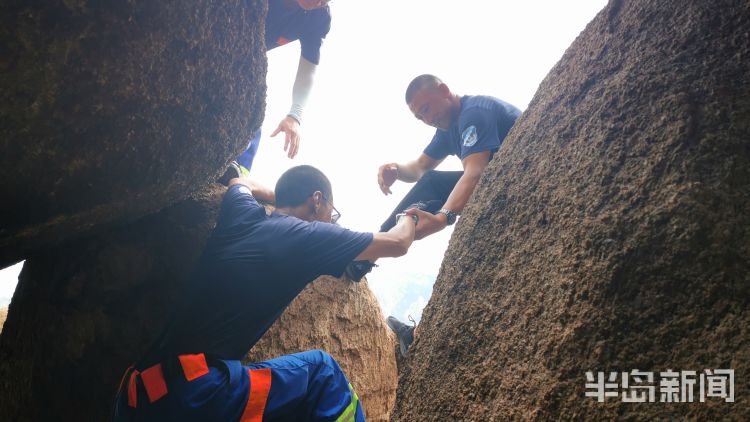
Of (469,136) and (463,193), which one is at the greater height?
(469,136)

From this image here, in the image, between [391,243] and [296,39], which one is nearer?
[391,243]

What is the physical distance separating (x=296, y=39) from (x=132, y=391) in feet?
9.17

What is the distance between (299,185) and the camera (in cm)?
330

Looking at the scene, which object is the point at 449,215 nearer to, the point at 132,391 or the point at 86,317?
the point at 132,391

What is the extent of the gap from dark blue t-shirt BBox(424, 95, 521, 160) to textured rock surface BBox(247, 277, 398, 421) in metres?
1.75

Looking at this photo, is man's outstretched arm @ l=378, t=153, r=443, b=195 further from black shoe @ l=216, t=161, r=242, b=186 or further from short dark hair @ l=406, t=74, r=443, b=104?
black shoe @ l=216, t=161, r=242, b=186

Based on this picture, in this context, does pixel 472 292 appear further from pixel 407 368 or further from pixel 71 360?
pixel 71 360

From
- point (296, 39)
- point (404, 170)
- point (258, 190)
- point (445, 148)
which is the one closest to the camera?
point (296, 39)

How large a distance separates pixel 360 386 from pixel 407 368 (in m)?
1.81

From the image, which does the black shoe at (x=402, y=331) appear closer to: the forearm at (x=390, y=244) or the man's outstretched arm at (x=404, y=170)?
the forearm at (x=390, y=244)

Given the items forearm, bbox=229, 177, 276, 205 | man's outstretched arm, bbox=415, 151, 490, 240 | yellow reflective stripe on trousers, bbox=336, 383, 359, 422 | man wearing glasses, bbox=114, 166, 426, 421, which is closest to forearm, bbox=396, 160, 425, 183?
man's outstretched arm, bbox=415, 151, 490, 240

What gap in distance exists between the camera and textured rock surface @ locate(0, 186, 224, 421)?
284cm

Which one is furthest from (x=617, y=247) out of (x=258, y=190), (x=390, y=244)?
(x=258, y=190)

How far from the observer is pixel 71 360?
9.34 ft
